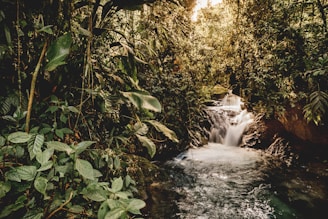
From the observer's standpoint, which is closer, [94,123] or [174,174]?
[94,123]

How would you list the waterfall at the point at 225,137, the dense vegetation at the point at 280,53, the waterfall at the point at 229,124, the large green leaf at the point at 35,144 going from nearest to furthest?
the large green leaf at the point at 35,144 → the dense vegetation at the point at 280,53 → the waterfall at the point at 225,137 → the waterfall at the point at 229,124

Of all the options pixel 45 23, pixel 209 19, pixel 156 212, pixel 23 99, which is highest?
pixel 209 19

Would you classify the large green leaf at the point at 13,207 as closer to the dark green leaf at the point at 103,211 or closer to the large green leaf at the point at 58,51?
the dark green leaf at the point at 103,211

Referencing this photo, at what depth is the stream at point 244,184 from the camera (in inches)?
184

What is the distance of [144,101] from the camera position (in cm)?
136

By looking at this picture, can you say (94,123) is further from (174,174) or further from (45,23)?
(174,174)

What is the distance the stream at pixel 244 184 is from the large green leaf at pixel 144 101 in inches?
141

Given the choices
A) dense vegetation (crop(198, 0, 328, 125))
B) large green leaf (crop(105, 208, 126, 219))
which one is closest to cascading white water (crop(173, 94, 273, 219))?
dense vegetation (crop(198, 0, 328, 125))

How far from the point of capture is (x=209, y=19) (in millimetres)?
11680

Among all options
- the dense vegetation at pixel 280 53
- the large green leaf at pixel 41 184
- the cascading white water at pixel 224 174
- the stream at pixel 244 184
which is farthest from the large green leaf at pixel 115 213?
the cascading white water at pixel 224 174

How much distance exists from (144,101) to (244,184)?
212 inches

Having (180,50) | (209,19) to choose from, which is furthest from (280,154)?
(209,19)

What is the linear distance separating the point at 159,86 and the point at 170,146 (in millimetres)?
3489

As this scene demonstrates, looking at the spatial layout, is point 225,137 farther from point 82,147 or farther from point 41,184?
point 41,184
